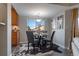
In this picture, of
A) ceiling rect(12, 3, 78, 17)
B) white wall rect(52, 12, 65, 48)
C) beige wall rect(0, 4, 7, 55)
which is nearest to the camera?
beige wall rect(0, 4, 7, 55)

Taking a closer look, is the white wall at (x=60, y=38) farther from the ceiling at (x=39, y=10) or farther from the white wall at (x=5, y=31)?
the white wall at (x=5, y=31)

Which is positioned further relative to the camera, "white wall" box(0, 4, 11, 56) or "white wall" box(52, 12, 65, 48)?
"white wall" box(52, 12, 65, 48)

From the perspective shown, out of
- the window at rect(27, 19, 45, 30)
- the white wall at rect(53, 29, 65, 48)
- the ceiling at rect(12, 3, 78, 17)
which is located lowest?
the white wall at rect(53, 29, 65, 48)

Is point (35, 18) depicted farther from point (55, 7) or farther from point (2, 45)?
point (2, 45)

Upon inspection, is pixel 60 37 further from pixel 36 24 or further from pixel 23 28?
pixel 23 28

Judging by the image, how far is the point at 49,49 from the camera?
64.4 inches

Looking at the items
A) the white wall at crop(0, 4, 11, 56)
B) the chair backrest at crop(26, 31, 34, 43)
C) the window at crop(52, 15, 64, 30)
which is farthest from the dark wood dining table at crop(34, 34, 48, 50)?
the white wall at crop(0, 4, 11, 56)

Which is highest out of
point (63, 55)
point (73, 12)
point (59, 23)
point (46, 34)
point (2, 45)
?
point (73, 12)

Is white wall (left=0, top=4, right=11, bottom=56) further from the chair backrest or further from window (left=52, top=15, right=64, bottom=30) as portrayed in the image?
window (left=52, top=15, right=64, bottom=30)

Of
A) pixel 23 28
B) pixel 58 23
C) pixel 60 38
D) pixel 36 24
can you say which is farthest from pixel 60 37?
pixel 23 28

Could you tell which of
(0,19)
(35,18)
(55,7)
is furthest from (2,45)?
(55,7)

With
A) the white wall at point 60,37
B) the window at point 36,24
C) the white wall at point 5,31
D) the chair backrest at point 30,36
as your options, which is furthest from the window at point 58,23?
the white wall at point 5,31

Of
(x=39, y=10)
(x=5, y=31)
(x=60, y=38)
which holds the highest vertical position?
(x=39, y=10)

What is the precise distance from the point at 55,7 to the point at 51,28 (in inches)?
9.9
